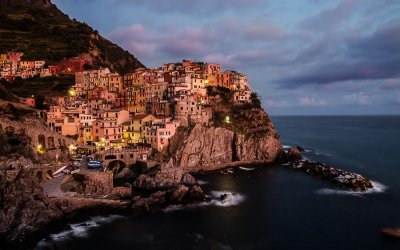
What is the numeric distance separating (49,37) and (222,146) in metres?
75.3

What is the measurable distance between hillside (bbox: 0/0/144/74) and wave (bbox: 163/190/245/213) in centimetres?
6708

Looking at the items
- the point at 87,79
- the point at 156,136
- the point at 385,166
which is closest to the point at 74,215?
the point at 156,136

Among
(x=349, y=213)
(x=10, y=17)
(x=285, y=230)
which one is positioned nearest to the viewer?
(x=285, y=230)

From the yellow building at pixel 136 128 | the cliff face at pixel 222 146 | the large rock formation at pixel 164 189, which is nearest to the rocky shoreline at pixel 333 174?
the cliff face at pixel 222 146

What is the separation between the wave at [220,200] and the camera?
45.1 metres

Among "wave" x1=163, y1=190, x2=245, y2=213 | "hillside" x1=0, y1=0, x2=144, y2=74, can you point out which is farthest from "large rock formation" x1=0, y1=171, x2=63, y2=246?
"hillside" x1=0, y1=0, x2=144, y2=74

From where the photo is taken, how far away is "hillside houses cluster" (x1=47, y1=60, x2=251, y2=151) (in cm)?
6347

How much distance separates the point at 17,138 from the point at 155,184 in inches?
785

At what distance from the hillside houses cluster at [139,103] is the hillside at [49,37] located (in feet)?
80.0

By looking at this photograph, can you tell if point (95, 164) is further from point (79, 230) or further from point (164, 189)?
point (79, 230)

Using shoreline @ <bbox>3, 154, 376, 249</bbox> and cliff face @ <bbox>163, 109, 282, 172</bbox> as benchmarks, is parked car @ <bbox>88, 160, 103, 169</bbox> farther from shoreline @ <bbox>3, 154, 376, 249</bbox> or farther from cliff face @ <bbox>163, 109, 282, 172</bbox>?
cliff face @ <bbox>163, 109, 282, 172</bbox>

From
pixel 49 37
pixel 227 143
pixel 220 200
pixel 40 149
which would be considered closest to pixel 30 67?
pixel 49 37

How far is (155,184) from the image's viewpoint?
51.0 meters

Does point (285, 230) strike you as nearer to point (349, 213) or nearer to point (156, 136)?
point (349, 213)
